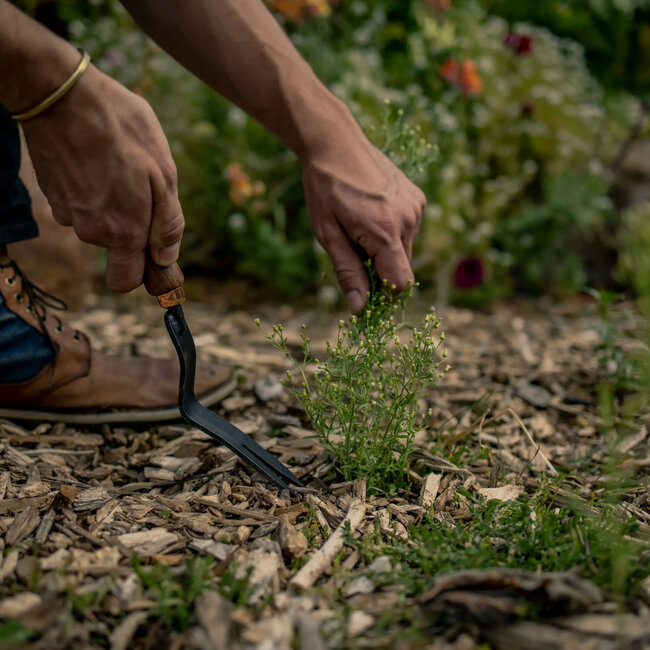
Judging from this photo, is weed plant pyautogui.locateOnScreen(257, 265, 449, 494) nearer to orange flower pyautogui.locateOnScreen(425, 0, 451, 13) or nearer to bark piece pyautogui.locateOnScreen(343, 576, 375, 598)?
bark piece pyautogui.locateOnScreen(343, 576, 375, 598)

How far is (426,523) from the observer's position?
1.46 m

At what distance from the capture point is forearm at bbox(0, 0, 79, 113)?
111 centimetres

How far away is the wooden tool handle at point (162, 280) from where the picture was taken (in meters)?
1.41

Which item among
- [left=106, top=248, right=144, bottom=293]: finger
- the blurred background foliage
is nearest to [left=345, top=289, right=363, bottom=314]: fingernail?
[left=106, top=248, right=144, bottom=293]: finger

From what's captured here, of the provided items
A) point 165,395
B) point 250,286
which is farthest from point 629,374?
point 250,286

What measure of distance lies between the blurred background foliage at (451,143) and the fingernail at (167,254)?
69.7 inches

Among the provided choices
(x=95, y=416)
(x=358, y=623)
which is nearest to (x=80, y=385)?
(x=95, y=416)

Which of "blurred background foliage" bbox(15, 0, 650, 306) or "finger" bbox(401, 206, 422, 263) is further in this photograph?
"blurred background foliage" bbox(15, 0, 650, 306)

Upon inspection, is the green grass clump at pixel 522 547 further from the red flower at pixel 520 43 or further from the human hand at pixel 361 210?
the red flower at pixel 520 43

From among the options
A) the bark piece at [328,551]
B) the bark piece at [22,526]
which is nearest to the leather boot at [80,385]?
the bark piece at [22,526]

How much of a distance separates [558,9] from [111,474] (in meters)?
4.78

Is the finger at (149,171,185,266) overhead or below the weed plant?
overhead

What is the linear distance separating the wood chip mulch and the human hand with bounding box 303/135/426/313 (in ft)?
1.62

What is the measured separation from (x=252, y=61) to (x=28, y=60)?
664 mm
